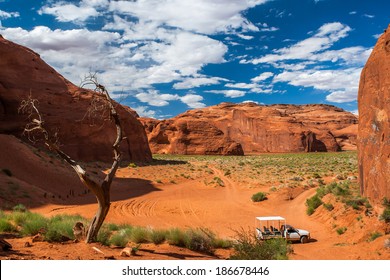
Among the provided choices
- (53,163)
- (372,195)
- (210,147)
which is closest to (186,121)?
(210,147)

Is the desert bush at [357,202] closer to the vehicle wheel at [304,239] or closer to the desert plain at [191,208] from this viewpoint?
the desert plain at [191,208]

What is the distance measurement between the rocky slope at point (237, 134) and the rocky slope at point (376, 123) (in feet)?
221

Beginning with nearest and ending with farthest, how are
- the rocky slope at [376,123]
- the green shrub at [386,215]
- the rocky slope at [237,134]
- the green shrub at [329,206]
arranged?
the green shrub at [386,215] → the rocky slope at [376,123] → the green shrub at [329,206] → the rocky slope at [237,134]

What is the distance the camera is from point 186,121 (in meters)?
91.8

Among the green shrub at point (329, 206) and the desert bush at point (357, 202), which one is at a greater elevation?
the desert bush at point (357, 202)

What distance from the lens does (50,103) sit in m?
45.4

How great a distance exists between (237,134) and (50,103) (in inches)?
2847

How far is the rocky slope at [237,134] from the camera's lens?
87.9m

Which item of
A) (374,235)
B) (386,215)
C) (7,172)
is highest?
(7,172)

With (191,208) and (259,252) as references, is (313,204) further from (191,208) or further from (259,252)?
(259,252)

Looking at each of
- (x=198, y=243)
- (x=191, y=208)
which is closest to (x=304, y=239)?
(x=198, y=243)

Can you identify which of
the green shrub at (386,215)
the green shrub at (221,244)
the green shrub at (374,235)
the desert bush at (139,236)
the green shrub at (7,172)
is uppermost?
the green shrub at (7,172)

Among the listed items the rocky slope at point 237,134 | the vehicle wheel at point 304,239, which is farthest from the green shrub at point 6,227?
the rocky slope at point 237,134

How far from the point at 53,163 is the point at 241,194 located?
16419mm
